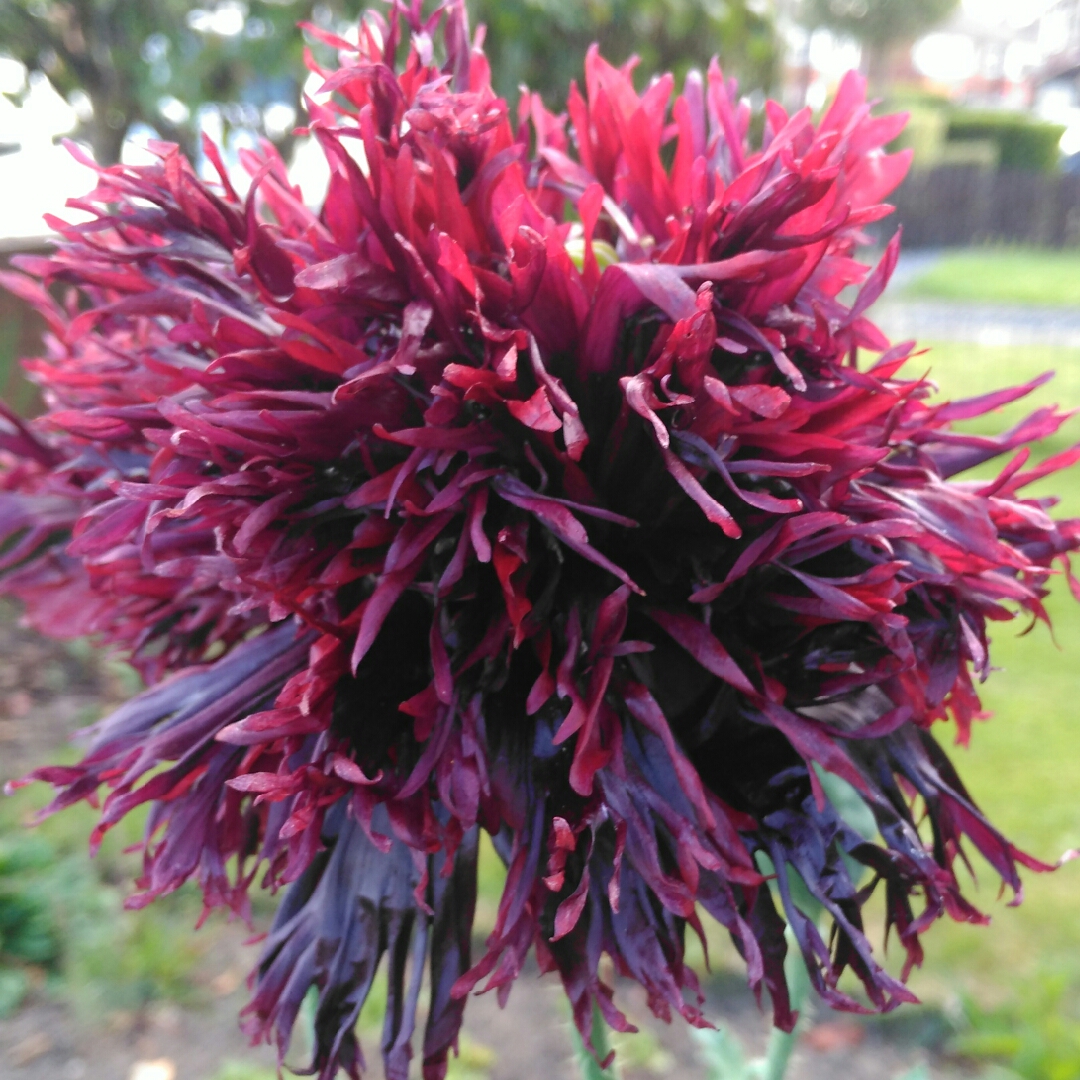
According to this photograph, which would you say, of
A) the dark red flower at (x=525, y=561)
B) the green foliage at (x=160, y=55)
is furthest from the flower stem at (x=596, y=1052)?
the green foliage at (x=160, y=55)

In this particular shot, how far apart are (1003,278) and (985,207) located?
54cm

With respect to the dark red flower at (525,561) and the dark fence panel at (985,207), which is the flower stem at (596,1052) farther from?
the dark fence panel at (985,207)

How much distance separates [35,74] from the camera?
7.18 ft

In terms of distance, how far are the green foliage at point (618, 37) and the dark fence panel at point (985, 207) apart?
3111 millimetres

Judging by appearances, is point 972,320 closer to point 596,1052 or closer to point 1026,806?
point 1026,806

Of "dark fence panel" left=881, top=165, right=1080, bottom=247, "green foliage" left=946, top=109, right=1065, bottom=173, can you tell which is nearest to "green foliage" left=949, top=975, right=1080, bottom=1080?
"dark fence panel" left=881, top=165, right=1080, bottom=247

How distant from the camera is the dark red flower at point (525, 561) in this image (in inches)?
17.5

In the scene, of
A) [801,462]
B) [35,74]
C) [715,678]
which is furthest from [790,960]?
[35,74]

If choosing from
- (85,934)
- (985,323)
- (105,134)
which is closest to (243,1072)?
(85,934)

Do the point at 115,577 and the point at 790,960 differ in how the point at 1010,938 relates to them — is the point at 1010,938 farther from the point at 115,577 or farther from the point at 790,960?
the point at 115,577

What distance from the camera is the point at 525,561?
17.5 inches

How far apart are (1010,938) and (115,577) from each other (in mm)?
1577

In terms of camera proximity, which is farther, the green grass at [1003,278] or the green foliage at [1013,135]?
the green foliage at [1013,135]

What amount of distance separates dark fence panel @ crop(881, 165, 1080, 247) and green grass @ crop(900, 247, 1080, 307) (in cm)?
8
